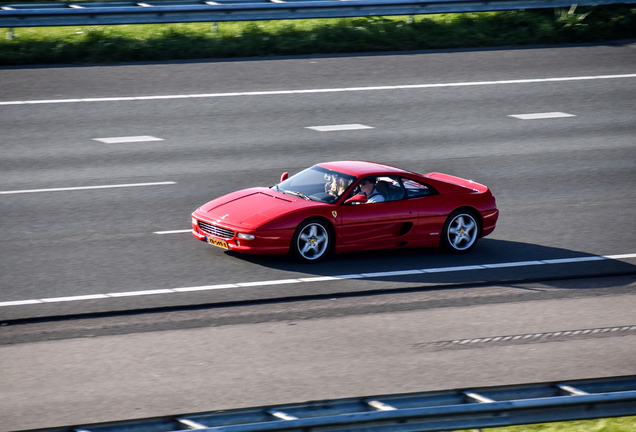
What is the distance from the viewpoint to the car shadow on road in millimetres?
11297

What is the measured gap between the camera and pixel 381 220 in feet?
39.2

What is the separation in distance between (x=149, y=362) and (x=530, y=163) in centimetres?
1026

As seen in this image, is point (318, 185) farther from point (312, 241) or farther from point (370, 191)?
point (312, 241)

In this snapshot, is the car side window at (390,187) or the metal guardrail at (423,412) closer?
the metal guardrail at (423,412)

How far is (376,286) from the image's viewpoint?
10820 mm

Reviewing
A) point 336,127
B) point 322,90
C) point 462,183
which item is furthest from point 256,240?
point 322,90

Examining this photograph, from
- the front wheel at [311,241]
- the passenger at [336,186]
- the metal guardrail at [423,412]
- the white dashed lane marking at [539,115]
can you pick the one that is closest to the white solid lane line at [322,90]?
the white dashed lane marking at [539,115]

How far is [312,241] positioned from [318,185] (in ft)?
3.17

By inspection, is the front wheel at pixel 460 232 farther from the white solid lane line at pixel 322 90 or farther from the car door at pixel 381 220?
the white solid lane line at pixel 322 90

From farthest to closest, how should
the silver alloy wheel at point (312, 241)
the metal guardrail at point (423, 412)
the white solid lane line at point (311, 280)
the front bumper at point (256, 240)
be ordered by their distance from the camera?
the silver alloy wheel at point (312, 241), the front bumper at point (256, 240), the white solid lane line at point (311, 280), the metal guardrail at point (423, 412)

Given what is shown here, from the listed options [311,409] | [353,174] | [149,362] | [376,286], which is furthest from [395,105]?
[311,409]

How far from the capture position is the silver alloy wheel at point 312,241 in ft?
37.9

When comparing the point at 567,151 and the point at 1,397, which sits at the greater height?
the point at 567,151

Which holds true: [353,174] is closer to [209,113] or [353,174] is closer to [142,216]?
[142,216]
